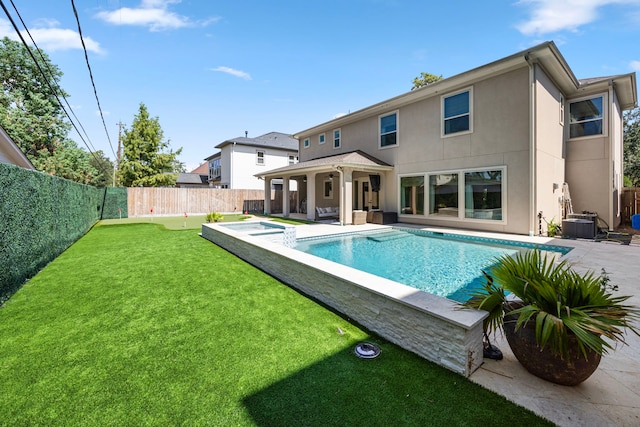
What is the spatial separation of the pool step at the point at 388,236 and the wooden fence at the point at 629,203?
11412 mm

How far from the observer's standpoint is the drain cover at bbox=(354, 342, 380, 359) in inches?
123

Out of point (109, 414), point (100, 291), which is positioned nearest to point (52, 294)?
point (100, 291)

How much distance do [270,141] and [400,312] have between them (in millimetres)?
29081

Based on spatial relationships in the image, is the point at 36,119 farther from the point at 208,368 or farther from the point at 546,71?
the point at 546,71

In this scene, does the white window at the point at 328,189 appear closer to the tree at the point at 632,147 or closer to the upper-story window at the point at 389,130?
the upper-story window at the point at 389,130

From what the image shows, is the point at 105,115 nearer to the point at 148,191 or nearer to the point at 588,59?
the point at 148,191

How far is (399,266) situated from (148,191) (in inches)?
820

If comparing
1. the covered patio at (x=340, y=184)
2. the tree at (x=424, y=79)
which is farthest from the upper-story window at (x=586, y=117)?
the tree at (x=424, y=79)

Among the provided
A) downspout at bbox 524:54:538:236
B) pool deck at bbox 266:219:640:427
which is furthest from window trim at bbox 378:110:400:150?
pool deck at bbox 266:219:640:427

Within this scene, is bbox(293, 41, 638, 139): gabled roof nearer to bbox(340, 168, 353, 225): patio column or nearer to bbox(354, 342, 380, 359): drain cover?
bbox(340, 168, 353, 225): patio column

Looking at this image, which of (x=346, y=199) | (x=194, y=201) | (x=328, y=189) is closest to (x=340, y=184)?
(x=346, y=199)

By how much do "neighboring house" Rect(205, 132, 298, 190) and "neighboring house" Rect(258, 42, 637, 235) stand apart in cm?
1400

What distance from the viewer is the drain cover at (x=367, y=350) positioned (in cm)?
312

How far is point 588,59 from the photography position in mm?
12648
